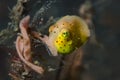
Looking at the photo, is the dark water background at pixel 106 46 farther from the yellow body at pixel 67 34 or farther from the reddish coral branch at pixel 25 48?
the reddish coral branch at pixel 25 48

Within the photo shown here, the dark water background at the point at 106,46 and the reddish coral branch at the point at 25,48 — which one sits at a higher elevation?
the dark water background at the point at 106,46

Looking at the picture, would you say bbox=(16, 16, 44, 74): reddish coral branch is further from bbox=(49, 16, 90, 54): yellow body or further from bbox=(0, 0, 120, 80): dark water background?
bbox=(0, 0, 120, 80): dark water background

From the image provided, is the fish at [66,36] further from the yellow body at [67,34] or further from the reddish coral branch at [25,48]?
the reddish coral branch at [25,48]

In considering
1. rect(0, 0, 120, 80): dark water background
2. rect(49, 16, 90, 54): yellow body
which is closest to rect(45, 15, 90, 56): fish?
rect(49, 16, 90, 54): yellow body

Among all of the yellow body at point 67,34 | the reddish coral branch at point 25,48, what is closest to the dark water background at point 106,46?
the yellow body at point 67,34

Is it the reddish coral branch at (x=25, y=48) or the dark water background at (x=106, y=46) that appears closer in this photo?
the reddish coral branch at (x=25, y=48)

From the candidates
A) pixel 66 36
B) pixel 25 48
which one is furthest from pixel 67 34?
pixel 25 48

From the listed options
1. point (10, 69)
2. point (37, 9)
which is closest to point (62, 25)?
point (37, 9)

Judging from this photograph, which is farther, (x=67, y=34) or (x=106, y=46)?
(x=106, y=46)

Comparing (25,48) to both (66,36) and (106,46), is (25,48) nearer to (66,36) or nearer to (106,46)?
(66,36)
